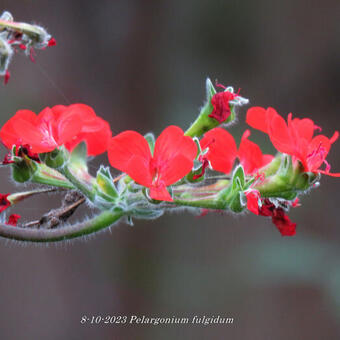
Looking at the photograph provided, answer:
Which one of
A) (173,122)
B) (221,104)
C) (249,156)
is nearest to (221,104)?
(221,104)

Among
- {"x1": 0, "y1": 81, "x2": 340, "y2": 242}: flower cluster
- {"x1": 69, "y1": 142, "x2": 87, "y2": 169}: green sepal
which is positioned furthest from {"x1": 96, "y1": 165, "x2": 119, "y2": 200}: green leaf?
{"x1": 69, "y1": 142, "x2": 87, "y2": 169}: green sepal

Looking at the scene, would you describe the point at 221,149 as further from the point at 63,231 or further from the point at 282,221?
the point at 63,231

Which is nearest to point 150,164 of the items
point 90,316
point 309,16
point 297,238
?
point 297,238

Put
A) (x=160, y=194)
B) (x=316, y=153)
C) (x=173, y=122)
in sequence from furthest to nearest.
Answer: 1. (x=173, y=122)
2. (x=316, y=153)
3. (x=160, y=194)

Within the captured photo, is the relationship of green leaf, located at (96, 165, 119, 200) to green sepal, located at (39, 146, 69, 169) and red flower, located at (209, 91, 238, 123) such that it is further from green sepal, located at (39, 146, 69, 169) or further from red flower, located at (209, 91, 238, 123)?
red flower, located at (209, 91, 238, 123)

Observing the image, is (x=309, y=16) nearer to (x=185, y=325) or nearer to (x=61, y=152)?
(x=185, y=325)

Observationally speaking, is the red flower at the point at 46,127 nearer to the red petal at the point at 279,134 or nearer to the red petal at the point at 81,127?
the red petal at the point at 81,127

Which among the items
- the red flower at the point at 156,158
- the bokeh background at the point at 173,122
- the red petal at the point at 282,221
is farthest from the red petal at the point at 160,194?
the bokeh background at the point at 173,122
